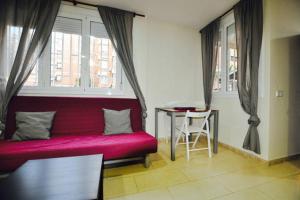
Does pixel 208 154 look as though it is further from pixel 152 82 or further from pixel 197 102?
pixel 152 82

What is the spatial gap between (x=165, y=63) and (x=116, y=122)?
1.70m

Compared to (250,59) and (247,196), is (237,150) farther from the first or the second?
(250,59)

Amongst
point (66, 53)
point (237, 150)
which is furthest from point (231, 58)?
point (66, 53)

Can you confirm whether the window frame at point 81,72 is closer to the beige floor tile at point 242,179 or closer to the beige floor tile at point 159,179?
the beige floor tile at point 159,179

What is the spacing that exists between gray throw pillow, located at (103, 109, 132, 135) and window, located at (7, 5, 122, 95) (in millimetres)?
571

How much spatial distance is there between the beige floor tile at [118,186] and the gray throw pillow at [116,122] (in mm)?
712

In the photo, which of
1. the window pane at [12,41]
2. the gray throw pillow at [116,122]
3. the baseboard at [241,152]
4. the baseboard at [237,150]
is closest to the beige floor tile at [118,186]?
the gray throw pillow at [116,122]

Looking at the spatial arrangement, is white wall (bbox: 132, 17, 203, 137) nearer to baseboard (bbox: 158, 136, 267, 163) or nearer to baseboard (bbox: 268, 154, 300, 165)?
baseboard (bbox: 158, 136, 267, 163)

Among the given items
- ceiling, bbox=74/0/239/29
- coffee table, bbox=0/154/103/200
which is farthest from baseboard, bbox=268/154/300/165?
ceiling, bbox=74/0/239/29

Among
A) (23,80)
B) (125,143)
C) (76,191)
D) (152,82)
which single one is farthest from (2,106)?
(152,82)

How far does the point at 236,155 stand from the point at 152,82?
6.56 ft

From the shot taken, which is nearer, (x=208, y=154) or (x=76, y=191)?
(x=76, y=191)

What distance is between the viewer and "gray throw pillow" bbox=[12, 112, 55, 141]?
6.84 ft

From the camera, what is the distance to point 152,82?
338 centimetres
